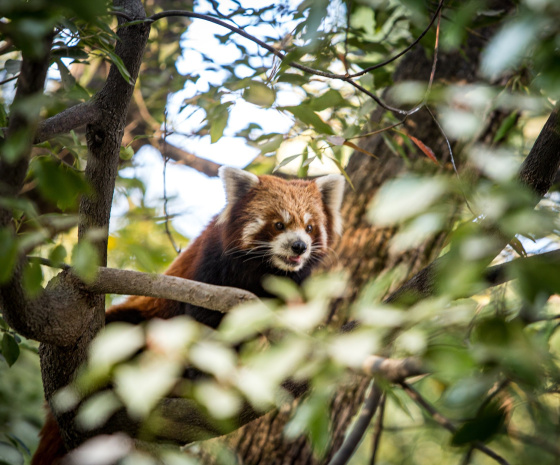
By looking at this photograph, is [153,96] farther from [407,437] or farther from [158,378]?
[407,437]

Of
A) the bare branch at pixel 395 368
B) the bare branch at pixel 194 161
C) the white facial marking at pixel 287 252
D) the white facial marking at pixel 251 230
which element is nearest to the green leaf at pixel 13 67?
the white facial marking at pixel 251 230

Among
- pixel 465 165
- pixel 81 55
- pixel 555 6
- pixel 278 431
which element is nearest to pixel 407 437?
pixel 278 431

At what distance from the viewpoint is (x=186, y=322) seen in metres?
1.00

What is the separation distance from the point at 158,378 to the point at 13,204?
1.32 feet

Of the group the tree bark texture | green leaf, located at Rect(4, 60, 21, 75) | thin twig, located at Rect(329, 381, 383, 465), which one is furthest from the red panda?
green leaf, located at Rect(4, 60, 21, 75)

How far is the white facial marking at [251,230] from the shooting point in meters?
2.97

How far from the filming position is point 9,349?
1.89 m

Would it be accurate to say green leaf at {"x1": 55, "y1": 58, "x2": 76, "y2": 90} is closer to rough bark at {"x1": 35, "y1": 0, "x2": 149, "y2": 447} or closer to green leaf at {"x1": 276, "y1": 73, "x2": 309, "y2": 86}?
rough bark at {"x1": 35, "y1": 0, "x2": 149, "y2": 447}

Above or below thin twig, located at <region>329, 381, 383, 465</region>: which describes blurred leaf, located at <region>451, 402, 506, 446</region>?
above

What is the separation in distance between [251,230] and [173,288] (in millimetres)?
1351

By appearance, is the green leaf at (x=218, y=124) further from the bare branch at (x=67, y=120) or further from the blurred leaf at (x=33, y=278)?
the blurred leaf at (x=33, y=278)

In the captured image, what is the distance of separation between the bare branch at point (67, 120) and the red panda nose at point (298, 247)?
1.52m

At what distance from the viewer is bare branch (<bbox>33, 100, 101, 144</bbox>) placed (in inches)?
62.3

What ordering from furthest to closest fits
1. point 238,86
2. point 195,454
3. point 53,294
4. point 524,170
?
point 195,454 < point 238,86 < point 53,294 < point 524,170
